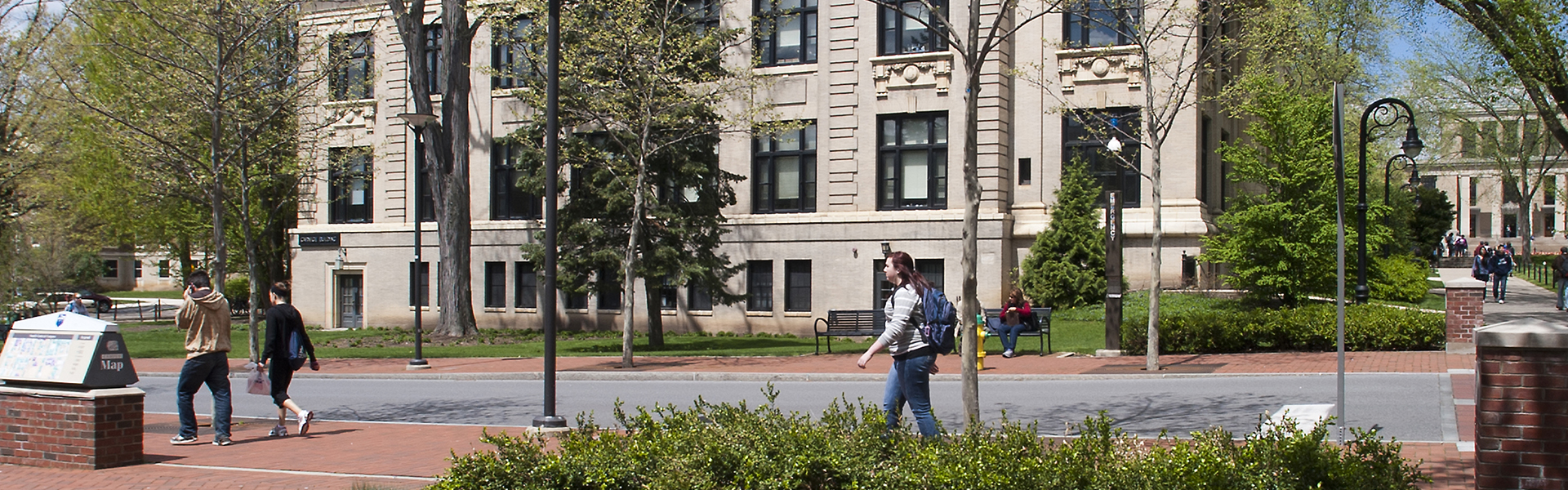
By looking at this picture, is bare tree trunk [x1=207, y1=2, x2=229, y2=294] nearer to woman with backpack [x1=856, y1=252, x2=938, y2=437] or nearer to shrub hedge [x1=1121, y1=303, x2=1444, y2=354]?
woman with backpack [x1=856, y1=252, x2=938, y2=437]

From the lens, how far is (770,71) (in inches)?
1211

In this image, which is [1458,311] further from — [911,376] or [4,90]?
[4,90]

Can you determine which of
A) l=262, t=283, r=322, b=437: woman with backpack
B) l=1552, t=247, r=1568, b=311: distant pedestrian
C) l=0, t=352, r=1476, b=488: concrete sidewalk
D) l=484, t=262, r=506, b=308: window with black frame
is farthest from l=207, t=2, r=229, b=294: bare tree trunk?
l=1552, t=247, r=1568, b=311: distant pedestrian

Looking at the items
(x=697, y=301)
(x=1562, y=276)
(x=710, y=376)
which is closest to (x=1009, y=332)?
(x=710, y=376)

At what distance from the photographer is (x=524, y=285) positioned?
3512cm

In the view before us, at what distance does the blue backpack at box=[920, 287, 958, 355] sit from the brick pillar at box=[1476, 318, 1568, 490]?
347 centimetres

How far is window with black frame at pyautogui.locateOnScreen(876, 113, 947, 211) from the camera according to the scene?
29.5m

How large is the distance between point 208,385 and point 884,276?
20265mm

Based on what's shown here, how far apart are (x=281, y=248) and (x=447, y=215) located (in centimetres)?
2028

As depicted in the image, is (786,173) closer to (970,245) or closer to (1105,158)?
(1105,158)

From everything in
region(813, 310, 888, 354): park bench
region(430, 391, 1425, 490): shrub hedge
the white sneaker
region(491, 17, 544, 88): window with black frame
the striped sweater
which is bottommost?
the white sneaker

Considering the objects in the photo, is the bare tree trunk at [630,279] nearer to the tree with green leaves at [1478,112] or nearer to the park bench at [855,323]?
the park bench at [855,323]

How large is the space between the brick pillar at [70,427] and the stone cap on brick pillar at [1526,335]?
9443 millimetres

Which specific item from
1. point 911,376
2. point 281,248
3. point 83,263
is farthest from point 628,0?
point 83,263
